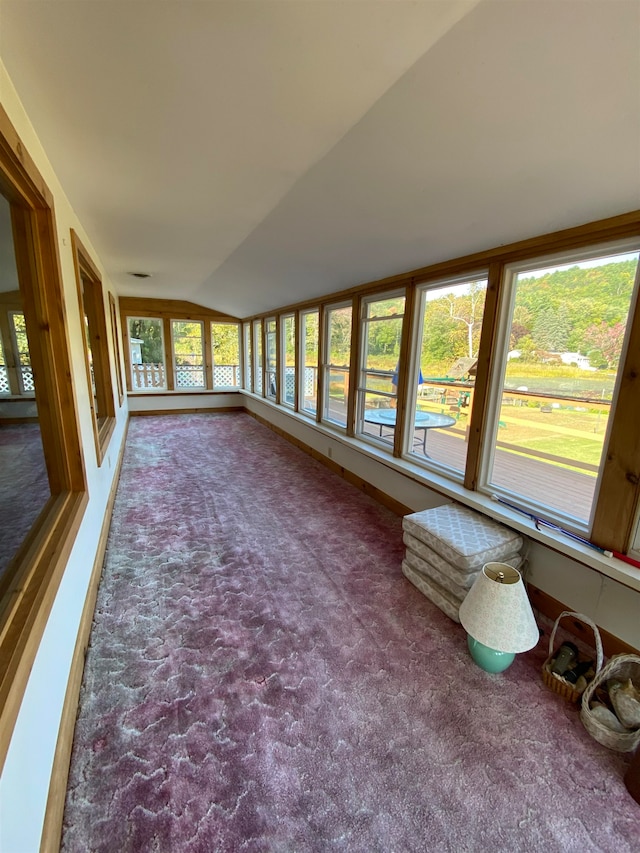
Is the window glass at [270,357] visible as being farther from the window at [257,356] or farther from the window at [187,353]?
the window at [187,353]

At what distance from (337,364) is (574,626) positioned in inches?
135

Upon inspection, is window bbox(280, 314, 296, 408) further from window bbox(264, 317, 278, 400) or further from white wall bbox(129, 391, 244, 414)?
white wall bbox(129, 391, 244, 414)

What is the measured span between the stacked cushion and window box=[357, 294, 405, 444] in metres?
1.30

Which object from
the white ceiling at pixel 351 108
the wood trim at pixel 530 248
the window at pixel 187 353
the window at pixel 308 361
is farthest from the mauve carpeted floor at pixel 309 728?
the window at pixel 187 353

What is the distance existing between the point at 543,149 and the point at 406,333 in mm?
1818

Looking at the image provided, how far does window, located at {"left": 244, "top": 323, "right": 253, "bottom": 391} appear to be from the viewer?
26.2 ft

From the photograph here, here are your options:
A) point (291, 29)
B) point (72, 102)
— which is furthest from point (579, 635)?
point (72, 102)

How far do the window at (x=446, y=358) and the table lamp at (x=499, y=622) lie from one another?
1.21 metres

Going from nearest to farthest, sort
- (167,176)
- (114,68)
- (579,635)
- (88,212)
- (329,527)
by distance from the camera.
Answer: (114,68)
(579,635)
(167,176)
(88,212)
(329,527)

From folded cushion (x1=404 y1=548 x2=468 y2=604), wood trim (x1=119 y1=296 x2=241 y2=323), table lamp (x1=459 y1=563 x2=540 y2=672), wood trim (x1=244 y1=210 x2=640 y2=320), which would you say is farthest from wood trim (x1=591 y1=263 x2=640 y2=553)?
wood trim (x1=119 y1=296 x2=241 y2=323)

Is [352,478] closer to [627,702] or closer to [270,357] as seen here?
[627,702]

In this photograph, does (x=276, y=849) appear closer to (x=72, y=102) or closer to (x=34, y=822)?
(x=34, y=822)

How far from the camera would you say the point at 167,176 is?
2148 mm

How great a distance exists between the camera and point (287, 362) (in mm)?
6191
